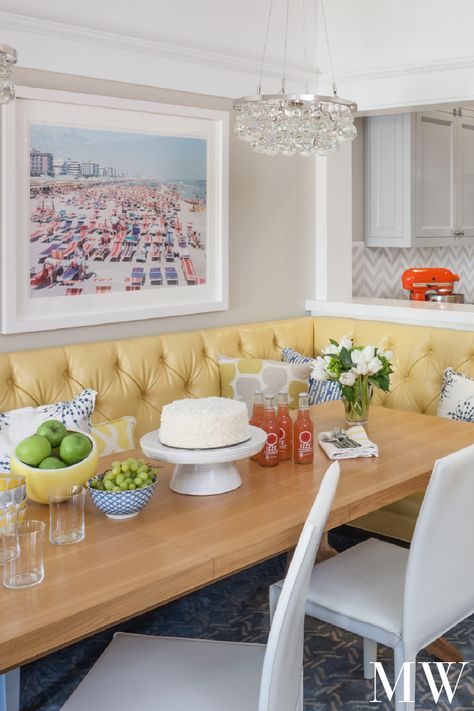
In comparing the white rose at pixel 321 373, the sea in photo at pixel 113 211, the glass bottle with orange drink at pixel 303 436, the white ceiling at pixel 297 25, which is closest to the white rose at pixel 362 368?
the white rose at pixel 321 373

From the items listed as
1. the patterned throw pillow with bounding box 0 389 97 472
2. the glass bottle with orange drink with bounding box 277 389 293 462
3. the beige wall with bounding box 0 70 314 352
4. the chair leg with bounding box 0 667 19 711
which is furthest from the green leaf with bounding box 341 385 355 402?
the chair leg with bounding box 0 667 19 711

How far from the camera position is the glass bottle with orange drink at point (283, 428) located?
239cm

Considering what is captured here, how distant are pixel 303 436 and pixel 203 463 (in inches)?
16.7

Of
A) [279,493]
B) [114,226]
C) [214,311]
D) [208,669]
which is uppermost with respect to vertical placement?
[114,226]

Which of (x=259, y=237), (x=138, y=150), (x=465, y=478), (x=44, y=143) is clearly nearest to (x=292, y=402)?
(x=259, y=237)

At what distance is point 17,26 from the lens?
3.01 m

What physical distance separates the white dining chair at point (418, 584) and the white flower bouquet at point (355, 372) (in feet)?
1.99

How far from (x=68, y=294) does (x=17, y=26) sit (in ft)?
3.29

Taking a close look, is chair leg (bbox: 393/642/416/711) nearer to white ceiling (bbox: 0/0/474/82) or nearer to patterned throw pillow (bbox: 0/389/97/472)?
patterned throw pillow (bbox: 0/389/97/472)

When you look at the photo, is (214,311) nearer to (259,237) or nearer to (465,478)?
(259,237)

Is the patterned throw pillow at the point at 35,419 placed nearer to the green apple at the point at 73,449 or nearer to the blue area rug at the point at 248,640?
the green apple at the point at 73,449

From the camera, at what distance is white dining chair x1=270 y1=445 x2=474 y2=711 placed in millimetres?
1866

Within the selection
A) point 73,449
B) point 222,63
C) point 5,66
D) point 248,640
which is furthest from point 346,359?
point 222,63

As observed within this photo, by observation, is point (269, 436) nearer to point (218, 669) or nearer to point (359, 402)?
point (359, 402)
